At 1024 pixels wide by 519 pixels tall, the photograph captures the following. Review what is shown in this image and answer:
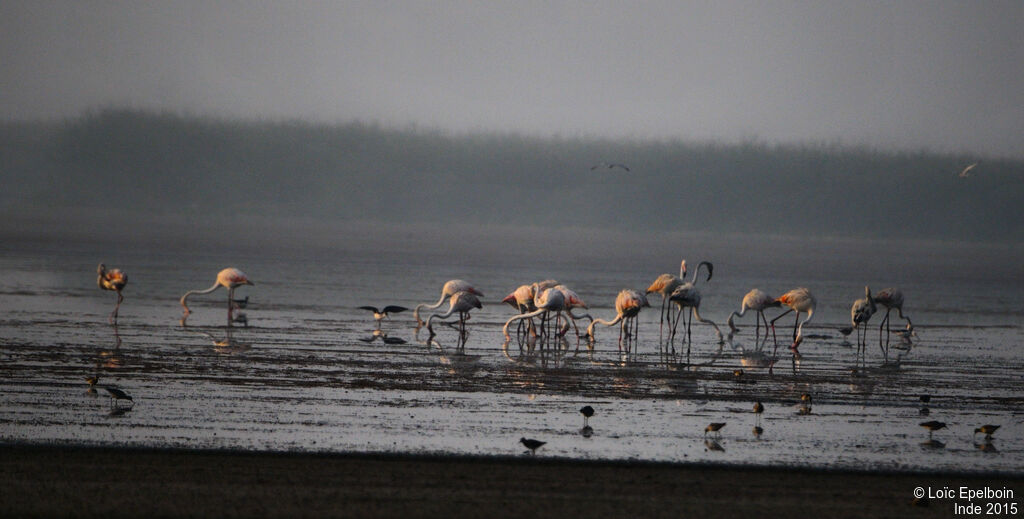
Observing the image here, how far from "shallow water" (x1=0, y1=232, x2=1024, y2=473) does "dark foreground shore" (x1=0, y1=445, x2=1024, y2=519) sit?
0.50 metres

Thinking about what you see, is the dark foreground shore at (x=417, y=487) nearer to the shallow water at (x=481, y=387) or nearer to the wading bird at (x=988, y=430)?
the shallow water at (x=481, y=387)

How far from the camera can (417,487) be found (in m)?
8.64

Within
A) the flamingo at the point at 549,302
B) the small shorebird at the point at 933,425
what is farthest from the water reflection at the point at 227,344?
the small shorebird at the point at 933,425

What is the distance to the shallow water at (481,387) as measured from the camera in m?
10.4

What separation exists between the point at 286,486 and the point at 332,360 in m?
7.38

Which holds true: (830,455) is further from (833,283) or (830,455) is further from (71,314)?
(833,283)

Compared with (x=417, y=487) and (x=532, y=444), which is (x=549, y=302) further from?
(x=417, y=487)

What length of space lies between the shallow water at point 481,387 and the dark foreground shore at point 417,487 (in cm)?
50

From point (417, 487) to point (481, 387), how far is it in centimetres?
526

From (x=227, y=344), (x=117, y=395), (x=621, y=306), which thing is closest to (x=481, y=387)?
(x=117, y=395)

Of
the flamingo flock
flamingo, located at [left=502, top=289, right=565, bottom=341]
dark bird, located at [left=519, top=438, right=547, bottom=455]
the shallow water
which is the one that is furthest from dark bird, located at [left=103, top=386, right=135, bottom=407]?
Answer: flamingo, located at [left=502, top=289, right=565, bottom=341]

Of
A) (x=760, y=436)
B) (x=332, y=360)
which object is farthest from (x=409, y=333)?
(x=760, y=436)

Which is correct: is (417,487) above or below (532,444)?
below

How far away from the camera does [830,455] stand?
1030cm
